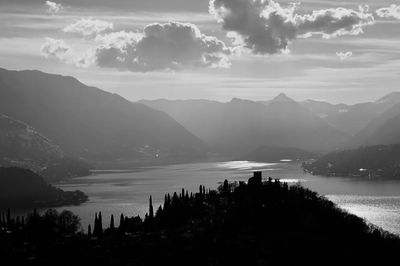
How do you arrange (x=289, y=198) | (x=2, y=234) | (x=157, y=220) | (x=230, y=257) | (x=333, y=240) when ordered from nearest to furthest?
(x=230, y=257)
(x=333, y=240)
(x=2, y=234)
(x=157, y=220)
(x=289, y=198)

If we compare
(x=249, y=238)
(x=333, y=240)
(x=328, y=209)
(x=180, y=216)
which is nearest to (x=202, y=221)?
(x=180, y=216)

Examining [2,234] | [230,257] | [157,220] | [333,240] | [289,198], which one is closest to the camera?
[230,257]

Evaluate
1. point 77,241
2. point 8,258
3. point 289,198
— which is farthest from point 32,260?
point 289,198

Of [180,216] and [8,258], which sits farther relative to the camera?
[180,216]

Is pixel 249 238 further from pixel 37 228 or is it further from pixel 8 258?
pixel 37 228

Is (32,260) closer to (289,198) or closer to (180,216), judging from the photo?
(180,216)

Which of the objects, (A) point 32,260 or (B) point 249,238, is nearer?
(A) point 32,260
